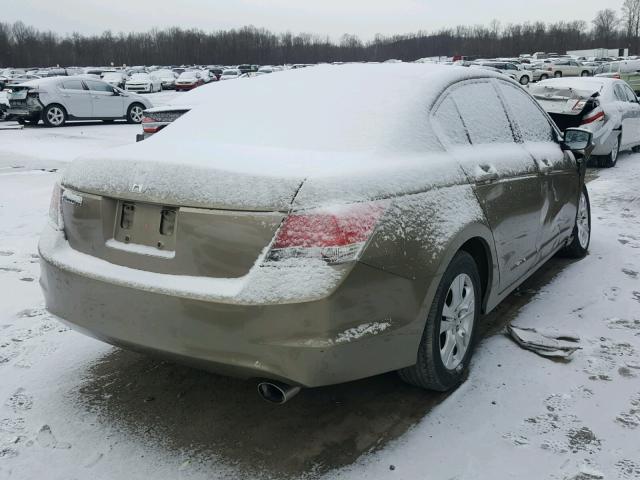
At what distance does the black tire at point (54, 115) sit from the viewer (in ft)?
63.2

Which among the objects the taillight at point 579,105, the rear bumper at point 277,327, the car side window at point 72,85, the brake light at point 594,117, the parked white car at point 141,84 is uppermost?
the parked white car at point 141,84

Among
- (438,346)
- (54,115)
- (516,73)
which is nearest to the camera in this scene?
(438,346)

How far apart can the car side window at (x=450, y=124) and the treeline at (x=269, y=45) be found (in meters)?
113

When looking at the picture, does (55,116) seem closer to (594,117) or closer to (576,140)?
(594,117)

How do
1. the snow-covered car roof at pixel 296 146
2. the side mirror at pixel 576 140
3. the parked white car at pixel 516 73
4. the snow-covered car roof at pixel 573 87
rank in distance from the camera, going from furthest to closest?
the parked white car at pixel 516 73 → the snow-covered car roof at pixel 573 87 → the side mirror at pixel 576 140 → the snow-covered car roof at pixel 296 146

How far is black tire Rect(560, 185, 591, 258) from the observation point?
5.24 meters

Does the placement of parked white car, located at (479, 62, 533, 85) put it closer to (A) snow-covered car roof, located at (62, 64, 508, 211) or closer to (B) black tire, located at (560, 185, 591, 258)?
(B) black tire, located at (560, 185, 591, 258)

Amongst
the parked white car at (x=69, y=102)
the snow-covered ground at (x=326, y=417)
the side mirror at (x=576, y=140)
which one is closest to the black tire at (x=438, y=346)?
the snow-covered ground at (x=326, y=417)

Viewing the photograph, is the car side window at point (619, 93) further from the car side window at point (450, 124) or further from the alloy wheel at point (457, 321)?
the alloy wheel at point (457, 321)

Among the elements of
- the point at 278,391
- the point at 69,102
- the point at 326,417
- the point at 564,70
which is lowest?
the point at 326,417

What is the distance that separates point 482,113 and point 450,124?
48 centimetres

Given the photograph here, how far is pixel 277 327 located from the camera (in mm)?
2307

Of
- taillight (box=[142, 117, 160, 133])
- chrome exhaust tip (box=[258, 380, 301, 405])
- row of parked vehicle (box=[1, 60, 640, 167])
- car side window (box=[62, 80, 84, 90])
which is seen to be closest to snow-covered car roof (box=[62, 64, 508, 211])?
row of parked vehicle (box=[1, 60, 640, 167])

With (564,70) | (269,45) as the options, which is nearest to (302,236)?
(564,70)
